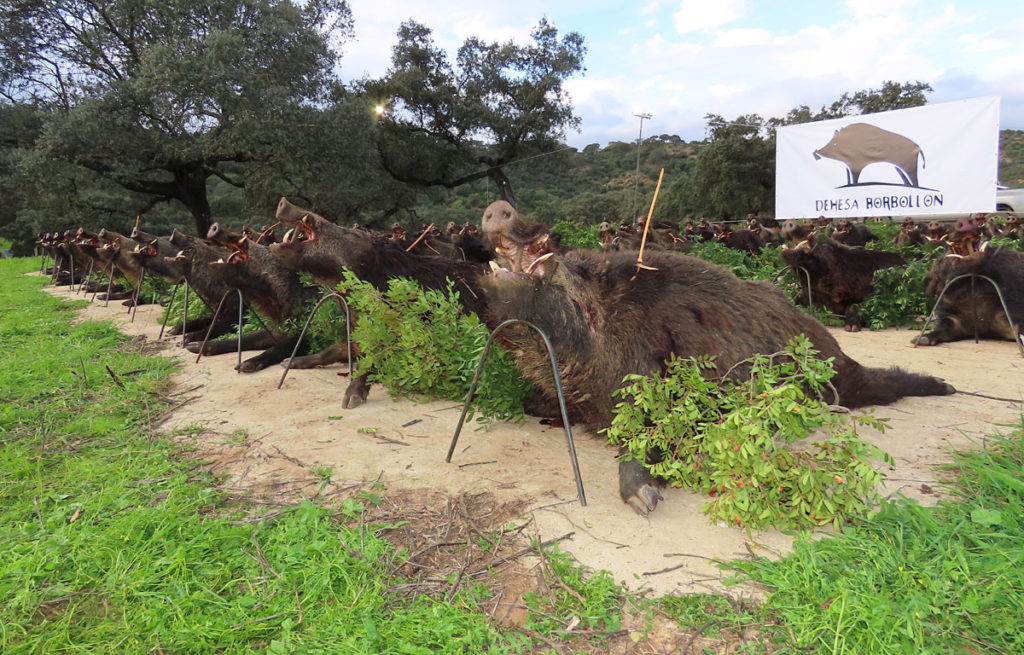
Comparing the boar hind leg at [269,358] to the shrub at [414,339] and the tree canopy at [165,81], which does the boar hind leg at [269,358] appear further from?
the tree canopy at [165,81]

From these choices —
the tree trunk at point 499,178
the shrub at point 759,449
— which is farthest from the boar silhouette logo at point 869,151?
the tree trunk at point 499,178

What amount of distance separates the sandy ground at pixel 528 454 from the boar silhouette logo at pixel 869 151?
304 inches

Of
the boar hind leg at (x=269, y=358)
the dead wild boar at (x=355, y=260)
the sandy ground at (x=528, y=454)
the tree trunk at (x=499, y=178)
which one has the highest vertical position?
the tree trunk at (x=499, y=178)

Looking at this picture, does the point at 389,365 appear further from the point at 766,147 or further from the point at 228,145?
the point at 766,147

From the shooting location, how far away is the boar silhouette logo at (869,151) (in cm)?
1135

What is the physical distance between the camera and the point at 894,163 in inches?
453

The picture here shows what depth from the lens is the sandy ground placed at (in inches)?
95.7

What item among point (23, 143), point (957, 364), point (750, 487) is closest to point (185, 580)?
point (750, 487)

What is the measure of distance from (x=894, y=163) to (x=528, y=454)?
480 inches

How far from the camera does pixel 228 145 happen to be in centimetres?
1753

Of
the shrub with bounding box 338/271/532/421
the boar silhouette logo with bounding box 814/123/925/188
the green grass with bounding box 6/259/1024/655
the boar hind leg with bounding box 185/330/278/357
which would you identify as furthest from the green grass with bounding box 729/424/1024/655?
the boar silhouette logo with bounding box 814/123/925/188

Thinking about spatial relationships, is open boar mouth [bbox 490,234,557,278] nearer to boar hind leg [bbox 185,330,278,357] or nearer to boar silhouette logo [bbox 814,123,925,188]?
boar hind leg [bbox 185,330,278,357]

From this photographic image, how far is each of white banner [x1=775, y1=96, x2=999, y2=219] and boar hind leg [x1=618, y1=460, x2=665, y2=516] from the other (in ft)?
38.6

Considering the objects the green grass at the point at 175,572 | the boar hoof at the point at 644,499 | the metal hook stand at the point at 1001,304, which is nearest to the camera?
the green grass at the point at 175,572
